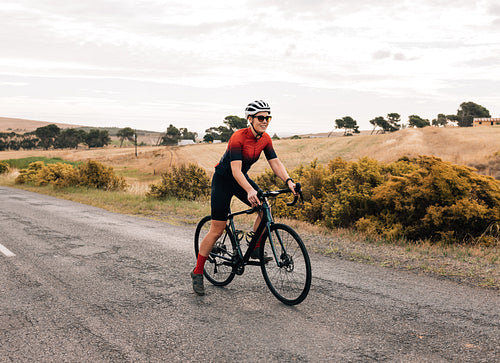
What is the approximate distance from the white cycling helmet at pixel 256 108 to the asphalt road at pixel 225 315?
7.36 ft

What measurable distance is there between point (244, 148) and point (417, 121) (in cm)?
12187

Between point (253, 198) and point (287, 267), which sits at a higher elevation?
point (253, 198)

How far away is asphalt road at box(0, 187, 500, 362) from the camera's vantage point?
3632 millimetres

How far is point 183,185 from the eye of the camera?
17.6 metres

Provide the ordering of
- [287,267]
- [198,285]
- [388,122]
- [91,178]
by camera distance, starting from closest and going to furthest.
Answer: [287,267] → [198,285] → [91,178] → [388,122]

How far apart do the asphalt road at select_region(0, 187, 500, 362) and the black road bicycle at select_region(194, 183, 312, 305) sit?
0.21 meters

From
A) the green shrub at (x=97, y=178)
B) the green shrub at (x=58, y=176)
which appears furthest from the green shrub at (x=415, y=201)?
the green shrub at (x=58, y=176)

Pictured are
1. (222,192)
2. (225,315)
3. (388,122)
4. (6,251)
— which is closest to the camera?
(225,315)

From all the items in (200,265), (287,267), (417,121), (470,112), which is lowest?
(200,265)

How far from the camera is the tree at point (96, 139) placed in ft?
414

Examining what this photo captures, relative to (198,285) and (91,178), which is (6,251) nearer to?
(198,285)

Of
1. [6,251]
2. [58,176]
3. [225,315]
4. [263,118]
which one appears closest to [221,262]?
[225,315]

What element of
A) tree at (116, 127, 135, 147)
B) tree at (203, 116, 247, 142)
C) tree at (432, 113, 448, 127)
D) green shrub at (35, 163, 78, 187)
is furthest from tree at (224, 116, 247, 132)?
green shrub at (35, 163, 78, 187)

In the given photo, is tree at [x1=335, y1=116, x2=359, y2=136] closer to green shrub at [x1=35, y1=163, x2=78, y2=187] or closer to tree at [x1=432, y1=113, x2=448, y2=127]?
tree at [x1=432, y1=113, x2=448, y2=127]
